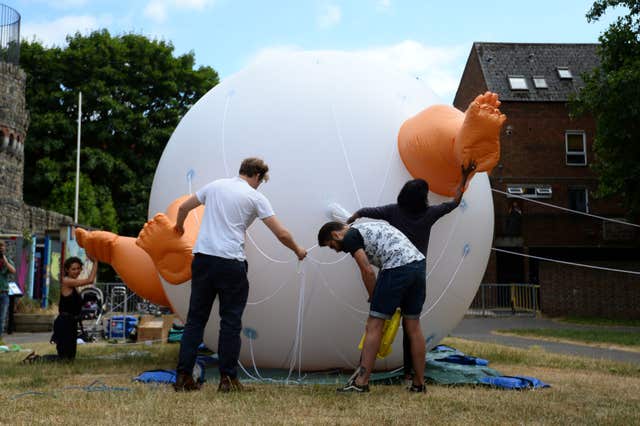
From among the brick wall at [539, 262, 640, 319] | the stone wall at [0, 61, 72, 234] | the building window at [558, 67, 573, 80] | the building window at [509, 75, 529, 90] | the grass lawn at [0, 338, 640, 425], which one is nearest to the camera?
the grass lawn at [0, 338, 640, 425]

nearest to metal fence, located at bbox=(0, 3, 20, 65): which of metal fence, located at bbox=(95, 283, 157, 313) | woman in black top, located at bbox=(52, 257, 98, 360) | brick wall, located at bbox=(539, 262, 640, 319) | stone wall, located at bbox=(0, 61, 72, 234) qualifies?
stone wall, located at bbox=(0, 61, 72, 234)

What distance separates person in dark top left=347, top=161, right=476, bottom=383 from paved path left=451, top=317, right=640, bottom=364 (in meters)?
4.09

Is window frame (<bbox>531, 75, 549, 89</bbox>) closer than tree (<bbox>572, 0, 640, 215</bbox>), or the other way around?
tree (<bbox>572, 0, 640, 215</bbox>)

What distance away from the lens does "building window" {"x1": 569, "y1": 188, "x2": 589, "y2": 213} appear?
26344 mm

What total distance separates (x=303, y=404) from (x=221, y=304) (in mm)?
1011

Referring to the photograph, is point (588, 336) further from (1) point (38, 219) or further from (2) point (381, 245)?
(1) point (38, 219)

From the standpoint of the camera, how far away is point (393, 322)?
4.93 metres

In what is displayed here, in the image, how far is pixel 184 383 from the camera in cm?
480

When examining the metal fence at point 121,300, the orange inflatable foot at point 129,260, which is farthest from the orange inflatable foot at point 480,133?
the metal fence at point 121,300

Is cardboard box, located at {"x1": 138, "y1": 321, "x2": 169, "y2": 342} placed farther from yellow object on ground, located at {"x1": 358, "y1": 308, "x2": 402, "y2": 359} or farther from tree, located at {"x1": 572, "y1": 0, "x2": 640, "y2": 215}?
tree, located at {"x1": 572, "y1": 0, "x2": 640, "y2": 215}

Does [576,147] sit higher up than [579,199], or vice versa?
[576,147]

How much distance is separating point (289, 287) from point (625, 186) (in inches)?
595

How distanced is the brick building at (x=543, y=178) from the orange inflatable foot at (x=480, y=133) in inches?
793

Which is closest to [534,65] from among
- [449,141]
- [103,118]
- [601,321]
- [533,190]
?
[533,190]
